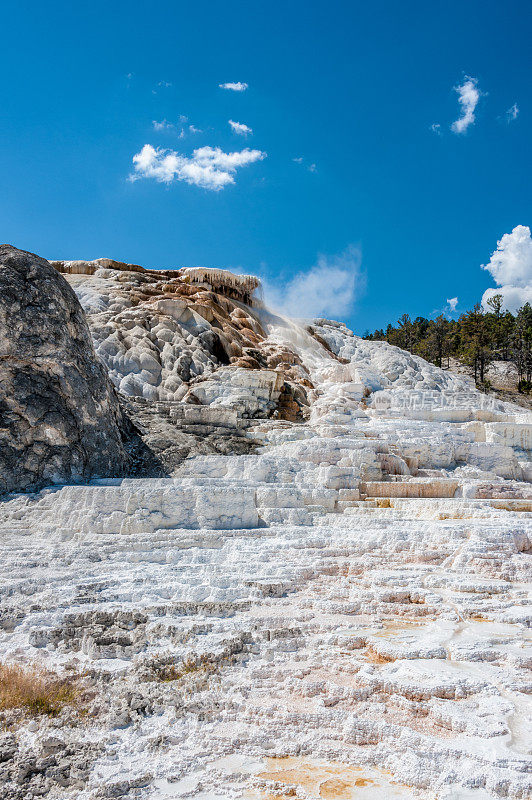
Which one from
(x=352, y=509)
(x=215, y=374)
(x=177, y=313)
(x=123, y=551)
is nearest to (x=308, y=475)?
(x=352, y=509)

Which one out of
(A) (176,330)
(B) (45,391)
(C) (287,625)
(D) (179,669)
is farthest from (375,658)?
(A) (176,330)

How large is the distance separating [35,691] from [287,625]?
1.68m

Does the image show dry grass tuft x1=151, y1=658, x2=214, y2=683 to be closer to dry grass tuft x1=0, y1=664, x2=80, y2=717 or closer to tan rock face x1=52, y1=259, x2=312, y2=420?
dry grass tuft x1=0, y1=664, x2=80, y2=717

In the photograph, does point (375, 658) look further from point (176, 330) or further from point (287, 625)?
point (176, 330)

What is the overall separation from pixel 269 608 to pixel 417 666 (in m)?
1.33

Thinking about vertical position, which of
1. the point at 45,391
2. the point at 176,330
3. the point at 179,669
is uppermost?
the point at 176,330

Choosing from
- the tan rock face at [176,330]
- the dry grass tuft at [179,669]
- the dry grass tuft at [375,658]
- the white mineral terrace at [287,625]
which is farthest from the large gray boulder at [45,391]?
the dry grass tuft at [375,658]

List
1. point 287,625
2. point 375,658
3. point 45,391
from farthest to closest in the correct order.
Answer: point 45,391
point 287,625
point 375,658

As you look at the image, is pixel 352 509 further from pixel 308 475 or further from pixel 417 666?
pixel 417 666

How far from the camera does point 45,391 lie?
8219mm

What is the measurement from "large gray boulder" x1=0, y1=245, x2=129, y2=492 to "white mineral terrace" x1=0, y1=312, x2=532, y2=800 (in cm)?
75

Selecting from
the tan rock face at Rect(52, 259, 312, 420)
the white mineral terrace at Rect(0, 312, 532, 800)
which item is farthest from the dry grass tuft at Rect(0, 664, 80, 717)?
the tan rock face at Rect(52, 259, 312, 420)

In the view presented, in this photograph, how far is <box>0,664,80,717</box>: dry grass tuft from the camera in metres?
2.93

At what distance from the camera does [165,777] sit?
2447 millimetres
